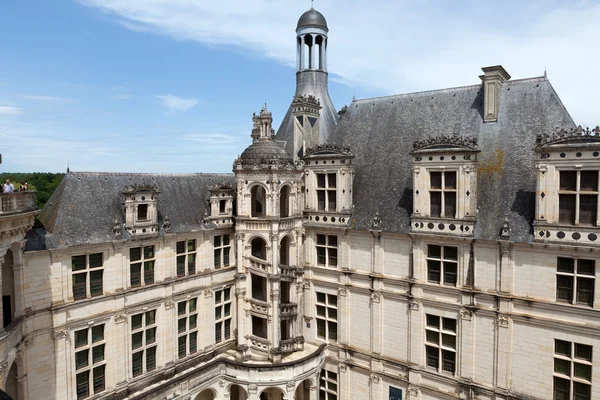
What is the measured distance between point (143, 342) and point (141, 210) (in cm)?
659

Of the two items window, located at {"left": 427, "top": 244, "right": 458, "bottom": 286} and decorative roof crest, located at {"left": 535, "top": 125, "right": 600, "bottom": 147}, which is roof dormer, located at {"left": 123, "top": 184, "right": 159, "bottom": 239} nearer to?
window, located at {"left": 427, "top": 244, "right": 458, "bottom": 286}

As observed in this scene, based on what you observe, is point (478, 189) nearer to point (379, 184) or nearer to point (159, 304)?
point (379, 184)

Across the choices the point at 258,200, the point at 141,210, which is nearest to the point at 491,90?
the point at 258,200

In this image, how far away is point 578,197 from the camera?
52.9 feet

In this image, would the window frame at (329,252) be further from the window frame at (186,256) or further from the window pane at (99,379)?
the window pane at (99,379)

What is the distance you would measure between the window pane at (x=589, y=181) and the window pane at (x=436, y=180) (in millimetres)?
5715

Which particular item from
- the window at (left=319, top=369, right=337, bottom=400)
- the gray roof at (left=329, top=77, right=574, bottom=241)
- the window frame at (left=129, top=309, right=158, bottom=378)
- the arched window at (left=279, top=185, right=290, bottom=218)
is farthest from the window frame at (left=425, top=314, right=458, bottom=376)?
the window frame at (left=129, top=309, right=158, bottom=378)

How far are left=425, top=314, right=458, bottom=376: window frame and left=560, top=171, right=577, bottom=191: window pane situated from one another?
25.6ft

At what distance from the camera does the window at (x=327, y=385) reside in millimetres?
23594

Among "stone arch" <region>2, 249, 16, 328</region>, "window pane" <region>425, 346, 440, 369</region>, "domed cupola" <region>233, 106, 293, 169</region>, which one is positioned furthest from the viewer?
"domed cupola" <region>233, 106, 293, 169</region>

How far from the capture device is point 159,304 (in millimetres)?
20438

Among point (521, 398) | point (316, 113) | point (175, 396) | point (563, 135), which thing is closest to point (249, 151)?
point (316, 113)

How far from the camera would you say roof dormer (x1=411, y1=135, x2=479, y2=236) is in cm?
1866

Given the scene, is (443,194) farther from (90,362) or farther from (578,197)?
(90,362)
